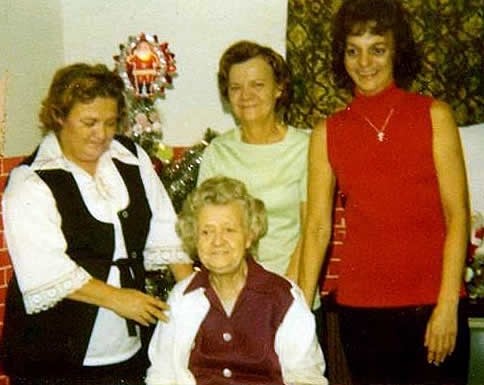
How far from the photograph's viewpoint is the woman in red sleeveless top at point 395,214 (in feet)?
5.85

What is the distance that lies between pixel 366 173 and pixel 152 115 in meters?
1.43

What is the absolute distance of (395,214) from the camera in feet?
5.94

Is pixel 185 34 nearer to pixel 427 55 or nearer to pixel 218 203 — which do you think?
pixel 427 55

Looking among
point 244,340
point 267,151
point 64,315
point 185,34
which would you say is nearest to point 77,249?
point 64,315

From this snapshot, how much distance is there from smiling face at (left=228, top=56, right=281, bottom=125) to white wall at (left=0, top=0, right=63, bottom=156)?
1.27m

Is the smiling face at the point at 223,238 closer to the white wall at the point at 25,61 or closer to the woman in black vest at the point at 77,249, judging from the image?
the woman in black vest at the point at 77,249

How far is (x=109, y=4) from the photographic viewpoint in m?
3.76

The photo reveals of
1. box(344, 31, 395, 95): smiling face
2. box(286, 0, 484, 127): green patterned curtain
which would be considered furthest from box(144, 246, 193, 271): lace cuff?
box(286, 0, 484, 127): green patterned curtain

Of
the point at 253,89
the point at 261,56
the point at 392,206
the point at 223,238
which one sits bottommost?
the point at 223,238

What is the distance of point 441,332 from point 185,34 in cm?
245

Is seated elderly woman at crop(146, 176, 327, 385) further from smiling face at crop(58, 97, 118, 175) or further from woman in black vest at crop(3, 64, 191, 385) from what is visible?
smiling face at crop(58, 97, 118, 175)

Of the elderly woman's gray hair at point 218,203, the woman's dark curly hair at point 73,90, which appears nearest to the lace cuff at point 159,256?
the elderly woman's gray hair at point 218,203

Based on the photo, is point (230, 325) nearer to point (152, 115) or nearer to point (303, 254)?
point (303, 254)

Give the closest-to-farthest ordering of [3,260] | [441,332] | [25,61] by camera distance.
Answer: [441,332] < [3,260] < [25,61]
